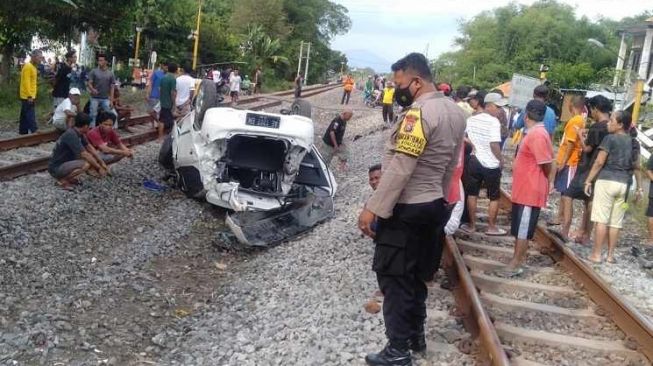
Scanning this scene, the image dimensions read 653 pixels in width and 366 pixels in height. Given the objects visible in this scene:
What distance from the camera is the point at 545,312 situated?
5.63 metres

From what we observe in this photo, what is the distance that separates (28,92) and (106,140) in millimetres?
3165

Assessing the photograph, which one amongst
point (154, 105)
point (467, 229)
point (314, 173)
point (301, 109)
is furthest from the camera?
point (154, 105)

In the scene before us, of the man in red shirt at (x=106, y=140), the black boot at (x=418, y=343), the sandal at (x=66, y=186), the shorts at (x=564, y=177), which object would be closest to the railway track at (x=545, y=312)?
the black boot at (x=418, y=343)

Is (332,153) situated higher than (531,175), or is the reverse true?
(531,175)

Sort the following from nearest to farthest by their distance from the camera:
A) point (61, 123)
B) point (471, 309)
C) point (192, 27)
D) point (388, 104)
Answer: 1. point (471, 309)
2. point (61, 123)
3. point (388, 104)
4. point (192, 27)

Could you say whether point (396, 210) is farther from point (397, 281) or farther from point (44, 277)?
point (44, 277)

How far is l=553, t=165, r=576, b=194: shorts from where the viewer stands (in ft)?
27.6

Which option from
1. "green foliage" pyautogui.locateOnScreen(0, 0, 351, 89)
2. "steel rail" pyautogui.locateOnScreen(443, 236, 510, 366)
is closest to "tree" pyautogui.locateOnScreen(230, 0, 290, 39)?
"green foliage" pyautogui.locateOnScreen(0, 0, 351, 89)

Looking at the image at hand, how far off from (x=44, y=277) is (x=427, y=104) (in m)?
3.99

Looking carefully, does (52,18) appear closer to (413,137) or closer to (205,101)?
(205,101)

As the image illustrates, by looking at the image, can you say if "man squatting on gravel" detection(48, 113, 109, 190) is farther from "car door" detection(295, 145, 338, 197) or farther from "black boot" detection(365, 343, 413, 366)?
"black boot" detection(365, 343, 413, 366)

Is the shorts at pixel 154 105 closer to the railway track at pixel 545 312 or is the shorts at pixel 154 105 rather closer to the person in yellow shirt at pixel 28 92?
the person in yellow shirt at pixel 28 92

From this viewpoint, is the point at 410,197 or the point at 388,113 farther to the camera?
the point at 388,113

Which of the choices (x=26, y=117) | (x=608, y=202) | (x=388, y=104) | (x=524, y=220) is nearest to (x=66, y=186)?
(x=26, y=117)
